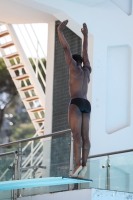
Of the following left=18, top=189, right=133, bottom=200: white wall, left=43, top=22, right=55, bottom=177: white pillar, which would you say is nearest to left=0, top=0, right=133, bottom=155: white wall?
left=43, top=22, right=55, bottom=177: white pillar

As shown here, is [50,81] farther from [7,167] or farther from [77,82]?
[77,82]

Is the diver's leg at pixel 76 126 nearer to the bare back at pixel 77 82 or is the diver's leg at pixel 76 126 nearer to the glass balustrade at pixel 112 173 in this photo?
the bare back at pixel 77 82

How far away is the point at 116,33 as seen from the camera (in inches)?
534

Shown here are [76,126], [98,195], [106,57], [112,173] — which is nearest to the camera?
[76,126]

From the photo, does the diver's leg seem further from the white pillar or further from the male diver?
the white pillar

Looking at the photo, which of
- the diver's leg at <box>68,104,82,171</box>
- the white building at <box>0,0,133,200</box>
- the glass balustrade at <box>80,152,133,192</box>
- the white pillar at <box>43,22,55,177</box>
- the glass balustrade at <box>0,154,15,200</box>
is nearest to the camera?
the diver's leg at <box>68,104,82,171</box>

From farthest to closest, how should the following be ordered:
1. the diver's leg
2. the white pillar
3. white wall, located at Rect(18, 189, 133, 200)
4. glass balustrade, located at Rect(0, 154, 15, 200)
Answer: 1. the white pillar
2. glass balustrade, located at Rect(0, 154, 15, 200)
3. white wall, located at Rect(18, 189, 133, 200)
4. the diver's leg

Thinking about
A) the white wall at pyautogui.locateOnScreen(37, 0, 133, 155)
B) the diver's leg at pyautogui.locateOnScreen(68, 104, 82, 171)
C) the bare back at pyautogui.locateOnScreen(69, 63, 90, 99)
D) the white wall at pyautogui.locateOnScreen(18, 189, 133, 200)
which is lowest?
the white wall at pyautogui.locateOnScreen(18, 189, 133, 200)

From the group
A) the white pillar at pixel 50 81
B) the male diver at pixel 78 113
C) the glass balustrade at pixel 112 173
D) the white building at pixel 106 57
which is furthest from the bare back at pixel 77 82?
the white pillar at pixel 50 81

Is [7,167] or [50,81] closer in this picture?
[7,167]

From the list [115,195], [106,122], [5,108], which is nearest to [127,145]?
[106,122]

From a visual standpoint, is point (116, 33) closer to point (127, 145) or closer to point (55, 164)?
point (127, 145)

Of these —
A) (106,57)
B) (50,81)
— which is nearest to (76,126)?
(106,57)

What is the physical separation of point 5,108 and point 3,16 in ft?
69.9
